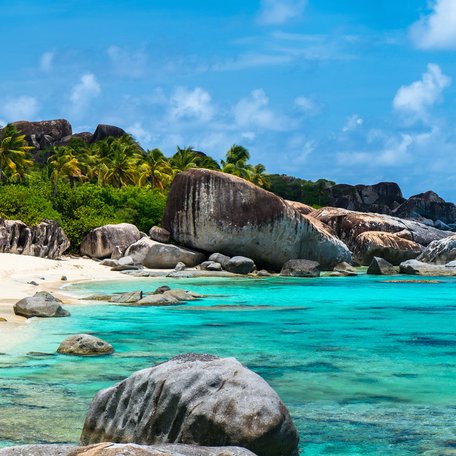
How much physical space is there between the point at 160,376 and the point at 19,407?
2409mm

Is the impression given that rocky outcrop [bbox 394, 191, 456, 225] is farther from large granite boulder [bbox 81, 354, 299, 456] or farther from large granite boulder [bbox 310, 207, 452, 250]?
large granite boulder [bbox 81, 354, 299, 456]

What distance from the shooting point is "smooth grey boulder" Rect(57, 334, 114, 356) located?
11.3 metres

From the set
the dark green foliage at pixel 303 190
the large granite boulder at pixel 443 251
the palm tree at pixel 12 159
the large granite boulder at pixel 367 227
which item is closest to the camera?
the large granite boulder at pixel 443 251

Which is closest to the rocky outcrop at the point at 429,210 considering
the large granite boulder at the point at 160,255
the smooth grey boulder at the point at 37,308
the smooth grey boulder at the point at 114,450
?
the large granite boulder at the point at 160,255

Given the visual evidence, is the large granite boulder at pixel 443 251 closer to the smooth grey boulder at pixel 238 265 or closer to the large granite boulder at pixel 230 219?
the large granite boulder at pixel 230 219

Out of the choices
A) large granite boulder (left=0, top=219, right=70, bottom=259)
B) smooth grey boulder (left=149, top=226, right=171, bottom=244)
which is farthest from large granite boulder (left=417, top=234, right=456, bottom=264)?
large granite boulder (left=0, top=219, right=70, bottom=259)

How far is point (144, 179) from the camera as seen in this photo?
61.2 meters

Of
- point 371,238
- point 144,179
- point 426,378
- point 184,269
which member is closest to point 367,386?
point 426,378

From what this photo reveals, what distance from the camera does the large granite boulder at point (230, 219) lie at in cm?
3609

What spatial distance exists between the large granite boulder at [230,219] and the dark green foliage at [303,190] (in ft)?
159

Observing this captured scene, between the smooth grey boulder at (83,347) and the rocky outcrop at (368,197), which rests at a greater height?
the rocky outcrop at (368,197)

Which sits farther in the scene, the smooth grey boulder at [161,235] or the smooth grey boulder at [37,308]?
→ the smooth grey boulder at [161,235]

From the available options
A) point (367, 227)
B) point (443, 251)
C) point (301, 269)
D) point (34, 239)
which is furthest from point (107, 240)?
point (443, 251)

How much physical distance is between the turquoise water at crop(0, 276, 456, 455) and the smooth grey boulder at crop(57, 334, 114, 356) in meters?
0.25
